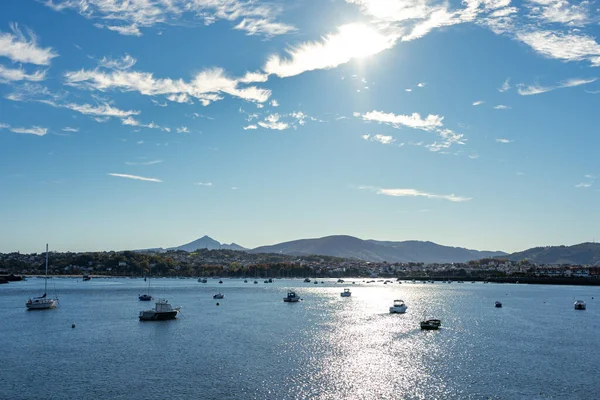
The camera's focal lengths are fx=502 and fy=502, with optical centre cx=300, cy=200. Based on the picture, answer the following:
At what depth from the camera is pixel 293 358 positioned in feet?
196

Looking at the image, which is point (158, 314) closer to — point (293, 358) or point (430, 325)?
point (293, 358)

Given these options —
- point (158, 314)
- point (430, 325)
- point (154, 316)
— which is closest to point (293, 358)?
point (430, 325)

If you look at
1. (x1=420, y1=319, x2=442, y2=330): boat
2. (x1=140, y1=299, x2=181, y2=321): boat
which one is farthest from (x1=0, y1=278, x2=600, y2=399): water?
(x1=140, y1=299, x2=181, y2=321): boat

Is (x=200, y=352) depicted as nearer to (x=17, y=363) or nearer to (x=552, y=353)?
(x=17, y=363)

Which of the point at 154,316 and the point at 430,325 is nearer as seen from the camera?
the point at 430,325

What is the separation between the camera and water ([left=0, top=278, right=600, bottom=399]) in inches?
1795

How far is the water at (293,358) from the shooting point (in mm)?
45594

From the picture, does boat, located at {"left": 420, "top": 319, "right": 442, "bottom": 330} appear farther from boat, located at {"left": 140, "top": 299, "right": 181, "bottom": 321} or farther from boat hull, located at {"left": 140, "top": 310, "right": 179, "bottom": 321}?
boat hull, located at {"left": 140, "top": 310, "right": 179, "bottom": 321}

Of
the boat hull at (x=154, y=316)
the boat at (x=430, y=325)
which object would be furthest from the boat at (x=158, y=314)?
the boat at (x=430, y=325)

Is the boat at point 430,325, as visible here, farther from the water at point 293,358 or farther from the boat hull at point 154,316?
the boat hull at point 154,316

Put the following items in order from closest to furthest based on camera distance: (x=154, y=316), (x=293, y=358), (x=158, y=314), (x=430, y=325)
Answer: (x=293, y=358)
(x=430, y=325)
(x=154, y=316)
(x=158, y=314)

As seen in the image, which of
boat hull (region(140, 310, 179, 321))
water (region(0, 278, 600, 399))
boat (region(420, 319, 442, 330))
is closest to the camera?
water (region(0, 278, 600, 399))

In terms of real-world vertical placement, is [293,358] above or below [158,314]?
below

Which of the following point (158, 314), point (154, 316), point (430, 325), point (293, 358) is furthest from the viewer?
point (158, 314)
